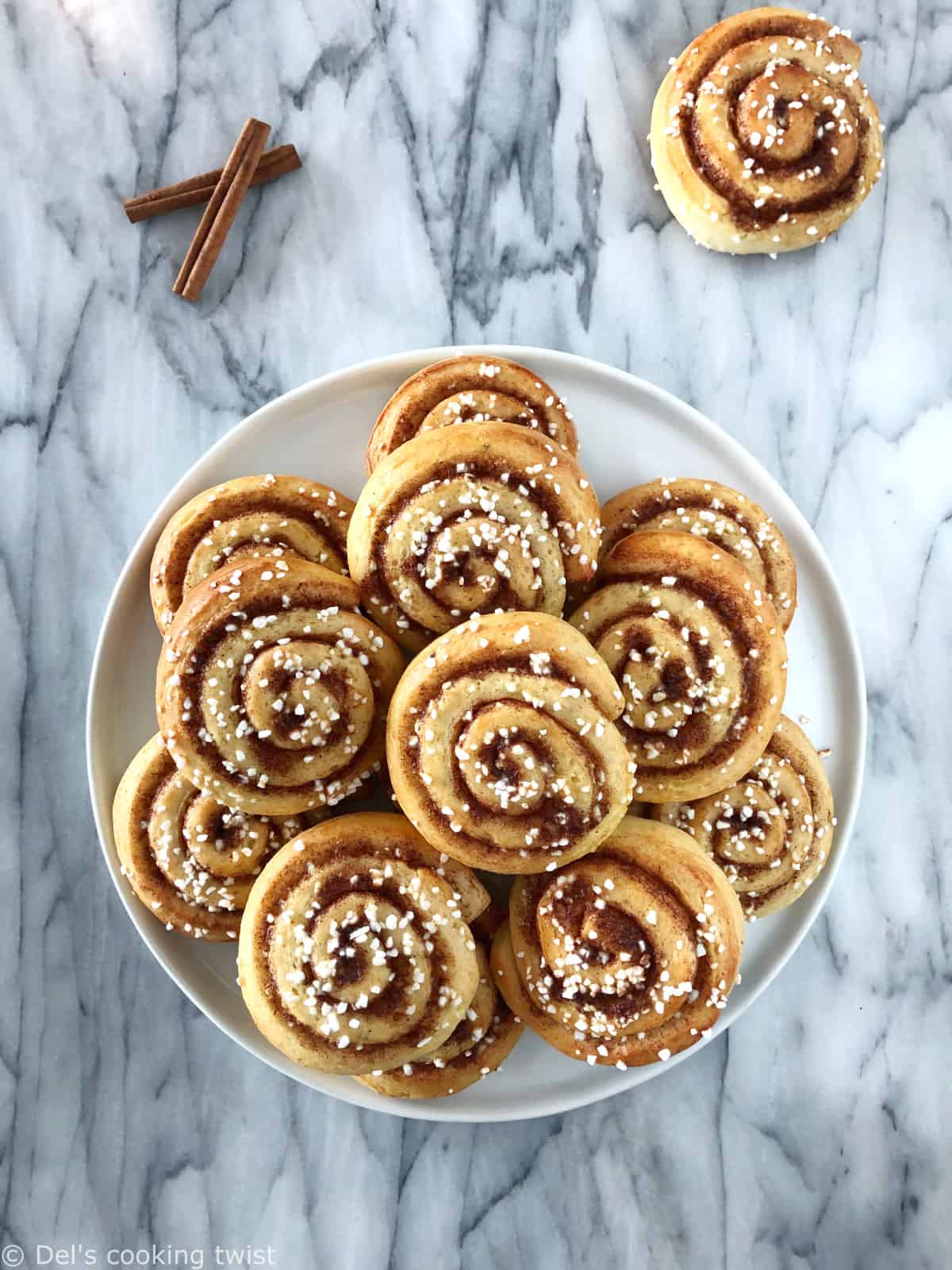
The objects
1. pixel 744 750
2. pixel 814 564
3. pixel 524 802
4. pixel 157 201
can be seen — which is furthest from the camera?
pixel 157 201

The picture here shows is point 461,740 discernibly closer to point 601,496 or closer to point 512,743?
point 512,743

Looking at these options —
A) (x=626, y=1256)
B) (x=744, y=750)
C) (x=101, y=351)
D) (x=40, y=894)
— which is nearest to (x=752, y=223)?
(x=744, y=750)

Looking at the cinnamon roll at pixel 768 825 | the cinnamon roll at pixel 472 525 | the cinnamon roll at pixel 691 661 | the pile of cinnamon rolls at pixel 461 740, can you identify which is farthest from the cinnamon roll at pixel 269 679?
the cinnamon roll at pixel 768 825

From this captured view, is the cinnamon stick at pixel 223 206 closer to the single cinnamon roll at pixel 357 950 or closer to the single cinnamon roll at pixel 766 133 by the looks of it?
the single cinnamon roll at pixel 766 133

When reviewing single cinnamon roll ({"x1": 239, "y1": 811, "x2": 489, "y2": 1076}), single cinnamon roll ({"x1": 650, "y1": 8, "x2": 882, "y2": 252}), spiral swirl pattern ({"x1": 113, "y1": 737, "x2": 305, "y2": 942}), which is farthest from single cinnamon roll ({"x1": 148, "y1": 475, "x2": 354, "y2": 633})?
single cinnamon roll ({"x1": 650, "y1": 8, "x2": 882, "y2": 252})

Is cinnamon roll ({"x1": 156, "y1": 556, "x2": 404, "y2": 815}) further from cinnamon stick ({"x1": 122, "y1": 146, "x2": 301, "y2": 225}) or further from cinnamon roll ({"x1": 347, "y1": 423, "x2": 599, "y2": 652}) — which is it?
cinnamon stick ({"x1": 122, "y1": 146, "x2": 301, "y2": 225})

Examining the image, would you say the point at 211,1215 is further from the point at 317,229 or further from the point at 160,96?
the point at 160,96

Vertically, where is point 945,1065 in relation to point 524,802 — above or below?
below
